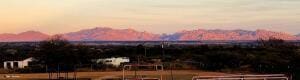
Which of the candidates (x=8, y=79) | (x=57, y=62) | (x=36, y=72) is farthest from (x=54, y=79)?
(x=36, y=72)

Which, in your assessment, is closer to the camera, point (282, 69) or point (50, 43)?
point (282, 69)

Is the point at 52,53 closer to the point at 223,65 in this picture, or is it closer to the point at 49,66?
the point at 49,66

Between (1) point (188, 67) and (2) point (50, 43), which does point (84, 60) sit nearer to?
(2) point (50, 43)

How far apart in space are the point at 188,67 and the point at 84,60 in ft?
59.3

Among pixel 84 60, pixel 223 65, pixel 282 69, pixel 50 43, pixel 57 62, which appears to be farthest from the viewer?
pixel 84 60

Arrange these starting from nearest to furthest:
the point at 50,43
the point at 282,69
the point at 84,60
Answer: the point at 282,69 → the point at 50,43 → the point at 84,60

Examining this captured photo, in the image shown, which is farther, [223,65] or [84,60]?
[84,60]

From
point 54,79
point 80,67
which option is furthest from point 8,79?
point 80,67

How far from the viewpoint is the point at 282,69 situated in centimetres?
5131

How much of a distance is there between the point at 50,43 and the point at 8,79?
23.0 metres

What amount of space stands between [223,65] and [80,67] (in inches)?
606

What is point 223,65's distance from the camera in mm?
69375

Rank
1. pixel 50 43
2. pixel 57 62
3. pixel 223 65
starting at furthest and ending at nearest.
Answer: pixel 50 43 < pixel 223 65 < pixel 57 62

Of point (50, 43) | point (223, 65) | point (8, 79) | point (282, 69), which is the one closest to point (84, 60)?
point (50, 43)
